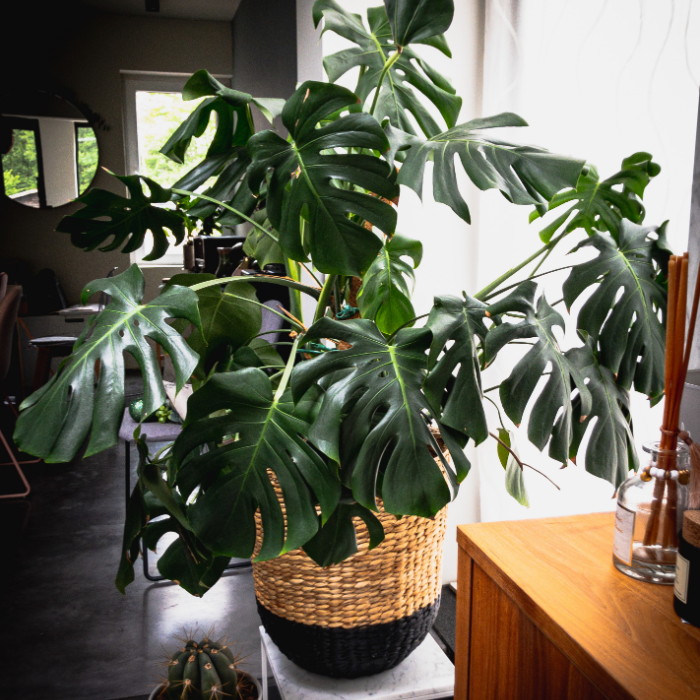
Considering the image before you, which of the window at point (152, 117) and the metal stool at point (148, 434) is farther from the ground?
the window at point (152, 117)

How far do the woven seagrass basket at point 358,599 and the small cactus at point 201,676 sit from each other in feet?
0.48

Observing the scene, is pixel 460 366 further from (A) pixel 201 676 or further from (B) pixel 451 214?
(B) pixel 451 214

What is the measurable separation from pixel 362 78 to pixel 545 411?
Answer: 86 centimetres

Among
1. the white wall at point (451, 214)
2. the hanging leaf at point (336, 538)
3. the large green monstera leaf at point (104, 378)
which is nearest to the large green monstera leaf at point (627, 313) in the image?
the hanging leaf at point (336, 538)

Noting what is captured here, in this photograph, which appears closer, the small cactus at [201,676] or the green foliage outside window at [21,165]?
the small cactus at [201,676]

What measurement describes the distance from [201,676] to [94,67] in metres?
5.56

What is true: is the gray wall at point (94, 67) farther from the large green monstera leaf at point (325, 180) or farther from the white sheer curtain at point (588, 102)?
the large green monstera leaf at point (325, 180)

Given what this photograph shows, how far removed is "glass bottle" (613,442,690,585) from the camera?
776mm

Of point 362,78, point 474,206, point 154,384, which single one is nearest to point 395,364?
point 154,384

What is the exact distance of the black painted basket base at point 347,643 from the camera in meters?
1.16

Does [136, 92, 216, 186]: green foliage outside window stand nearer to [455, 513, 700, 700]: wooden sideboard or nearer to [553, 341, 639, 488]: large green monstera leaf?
[553, 341, 639, 488]: large green monstera leaf

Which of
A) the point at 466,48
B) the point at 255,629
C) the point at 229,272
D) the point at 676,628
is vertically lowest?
the point at 255,629

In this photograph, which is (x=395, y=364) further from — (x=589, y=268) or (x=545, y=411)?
(x=589, y=268)

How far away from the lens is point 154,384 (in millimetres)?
835
